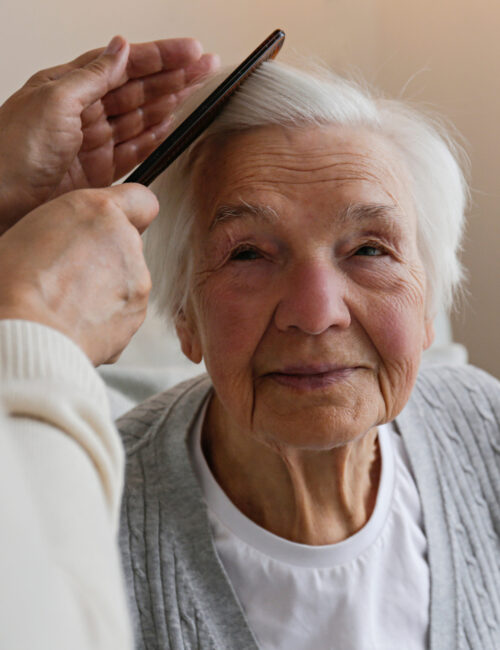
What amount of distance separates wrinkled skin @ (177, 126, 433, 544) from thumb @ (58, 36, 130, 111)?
0.63 ft

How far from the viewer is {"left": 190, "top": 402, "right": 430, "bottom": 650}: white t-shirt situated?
1.19 m

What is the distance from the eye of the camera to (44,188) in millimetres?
1214

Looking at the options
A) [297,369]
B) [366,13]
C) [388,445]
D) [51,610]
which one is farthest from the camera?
[366,13]

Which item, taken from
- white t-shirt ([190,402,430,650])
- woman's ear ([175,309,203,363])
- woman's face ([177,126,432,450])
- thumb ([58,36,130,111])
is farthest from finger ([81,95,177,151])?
white t-shirt ([190,402,430,650])

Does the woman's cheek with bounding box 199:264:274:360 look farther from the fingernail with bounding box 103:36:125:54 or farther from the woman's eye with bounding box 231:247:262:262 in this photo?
the fingernail with bounding box 103:36:125:54

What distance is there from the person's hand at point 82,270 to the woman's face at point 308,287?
1.10ft

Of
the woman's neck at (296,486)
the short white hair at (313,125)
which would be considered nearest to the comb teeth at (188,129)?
the short white hair at (313,125)

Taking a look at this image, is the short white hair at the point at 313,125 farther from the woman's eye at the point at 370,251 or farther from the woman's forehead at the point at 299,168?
the woman's eye at the point at 370,251

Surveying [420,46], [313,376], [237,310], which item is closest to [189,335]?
[237,310]

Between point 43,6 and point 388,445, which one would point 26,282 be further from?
point 43,6

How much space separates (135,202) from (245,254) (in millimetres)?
358

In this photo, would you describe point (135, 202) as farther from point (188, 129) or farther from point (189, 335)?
point (189, 335)

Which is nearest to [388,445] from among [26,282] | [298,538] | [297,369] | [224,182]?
[298,538]

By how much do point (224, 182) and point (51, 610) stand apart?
0.88m
